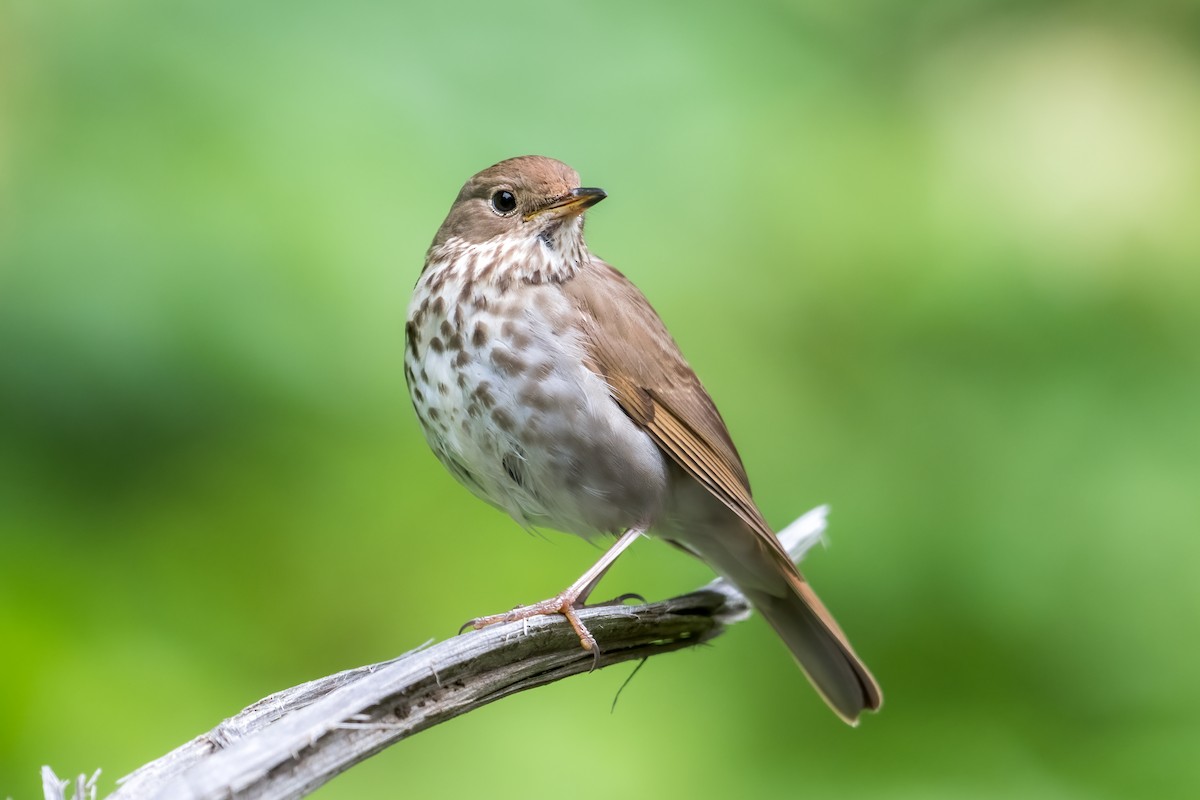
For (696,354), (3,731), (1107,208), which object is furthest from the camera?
(1107,208)

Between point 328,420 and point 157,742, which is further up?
point 328,420

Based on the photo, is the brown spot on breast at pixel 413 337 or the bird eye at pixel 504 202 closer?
the brown spot on breast at pixel 413 337

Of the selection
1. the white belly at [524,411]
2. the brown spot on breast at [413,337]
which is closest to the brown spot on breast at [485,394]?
the white belly at [524,411]

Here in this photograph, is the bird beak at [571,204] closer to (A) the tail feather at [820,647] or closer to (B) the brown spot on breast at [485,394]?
(B) the brown spot on breast at [485,394]

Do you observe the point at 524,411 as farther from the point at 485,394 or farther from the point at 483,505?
the point at 483,505

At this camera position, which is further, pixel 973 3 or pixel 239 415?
pixel 973 3

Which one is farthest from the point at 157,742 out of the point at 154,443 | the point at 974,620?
the point at 974,620

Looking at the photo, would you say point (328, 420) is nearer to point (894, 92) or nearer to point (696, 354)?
point (696, 354)

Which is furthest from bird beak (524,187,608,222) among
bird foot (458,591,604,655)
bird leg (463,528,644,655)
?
bird foot (458,591,604,655)
